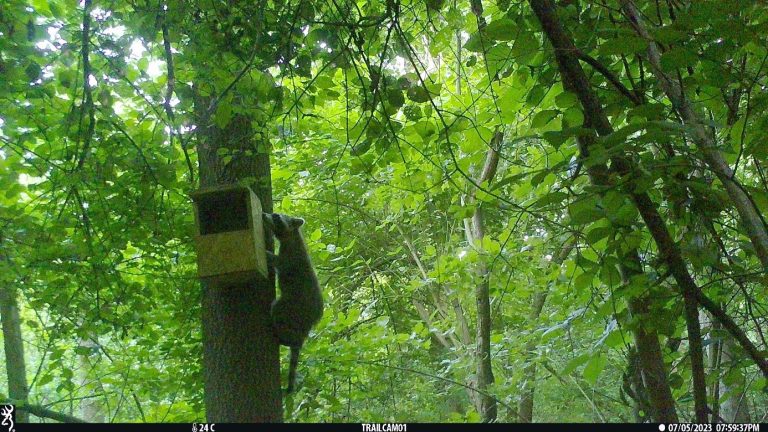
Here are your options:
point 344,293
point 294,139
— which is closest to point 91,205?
point 294,139

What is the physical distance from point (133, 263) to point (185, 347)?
0.73 m

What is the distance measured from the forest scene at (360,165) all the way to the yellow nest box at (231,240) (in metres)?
0.02

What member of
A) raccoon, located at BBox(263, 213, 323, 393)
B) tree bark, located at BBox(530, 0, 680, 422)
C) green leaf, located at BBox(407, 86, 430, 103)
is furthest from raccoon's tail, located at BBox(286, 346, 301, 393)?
tree bark, located at BBox(530, 0, 680, 422)

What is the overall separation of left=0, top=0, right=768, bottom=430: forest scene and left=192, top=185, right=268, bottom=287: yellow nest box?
0.02 metres

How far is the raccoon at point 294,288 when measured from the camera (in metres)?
4.18

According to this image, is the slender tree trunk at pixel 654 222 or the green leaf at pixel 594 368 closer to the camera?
the slender tree trunk at pixel 654 222

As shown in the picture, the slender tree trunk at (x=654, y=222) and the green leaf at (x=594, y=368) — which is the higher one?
the slender tree trunk at (x=654, y=222)

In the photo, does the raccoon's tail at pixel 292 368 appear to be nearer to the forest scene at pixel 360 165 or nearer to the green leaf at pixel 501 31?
the forest scene at pixel 360 165

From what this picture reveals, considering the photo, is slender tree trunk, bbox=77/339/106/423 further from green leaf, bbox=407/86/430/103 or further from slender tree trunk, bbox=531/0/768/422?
slender tree trunk, bbox=531/0/768/422

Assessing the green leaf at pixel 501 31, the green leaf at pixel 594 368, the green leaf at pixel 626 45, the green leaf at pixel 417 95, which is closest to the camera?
the green leaf at pixel 626 45

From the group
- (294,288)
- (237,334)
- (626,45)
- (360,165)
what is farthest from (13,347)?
(626,45)

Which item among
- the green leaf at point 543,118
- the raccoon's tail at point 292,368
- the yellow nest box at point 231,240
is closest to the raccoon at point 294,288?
the raccoon's tail at point 292,368

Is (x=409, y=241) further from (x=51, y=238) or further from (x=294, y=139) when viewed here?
(x=51, y=238)

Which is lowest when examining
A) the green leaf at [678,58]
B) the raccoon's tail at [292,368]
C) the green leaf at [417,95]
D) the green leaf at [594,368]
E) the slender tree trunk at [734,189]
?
the green leaf at [594,368]
